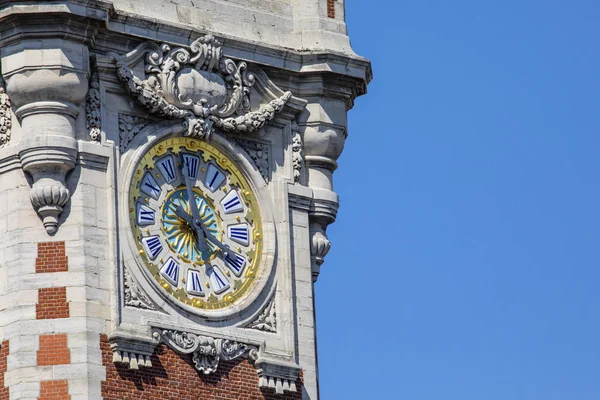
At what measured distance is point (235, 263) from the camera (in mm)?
42750

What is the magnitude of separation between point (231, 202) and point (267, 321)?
177cm

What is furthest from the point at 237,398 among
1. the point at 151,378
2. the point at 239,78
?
the point at 239,78

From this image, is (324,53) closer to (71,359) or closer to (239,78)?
(239,78)

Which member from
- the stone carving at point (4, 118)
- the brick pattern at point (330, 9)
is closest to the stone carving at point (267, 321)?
the stone carving at point (4, 118)

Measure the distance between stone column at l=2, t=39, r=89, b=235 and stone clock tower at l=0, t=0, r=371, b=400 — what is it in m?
0.02

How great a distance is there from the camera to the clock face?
42062 millimetres

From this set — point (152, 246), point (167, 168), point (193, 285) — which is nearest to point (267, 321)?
point (193, 285)

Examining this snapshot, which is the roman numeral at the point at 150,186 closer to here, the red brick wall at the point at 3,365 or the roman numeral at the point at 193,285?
the roman numeral at the point at 193,285

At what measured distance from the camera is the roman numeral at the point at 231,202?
42.9 meters

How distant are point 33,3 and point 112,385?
527 centimetres

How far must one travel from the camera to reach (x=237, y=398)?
42.0 metres

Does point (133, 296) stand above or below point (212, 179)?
below

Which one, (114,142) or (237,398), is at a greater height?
(114,142)

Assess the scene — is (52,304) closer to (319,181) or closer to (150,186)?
(150,186)
